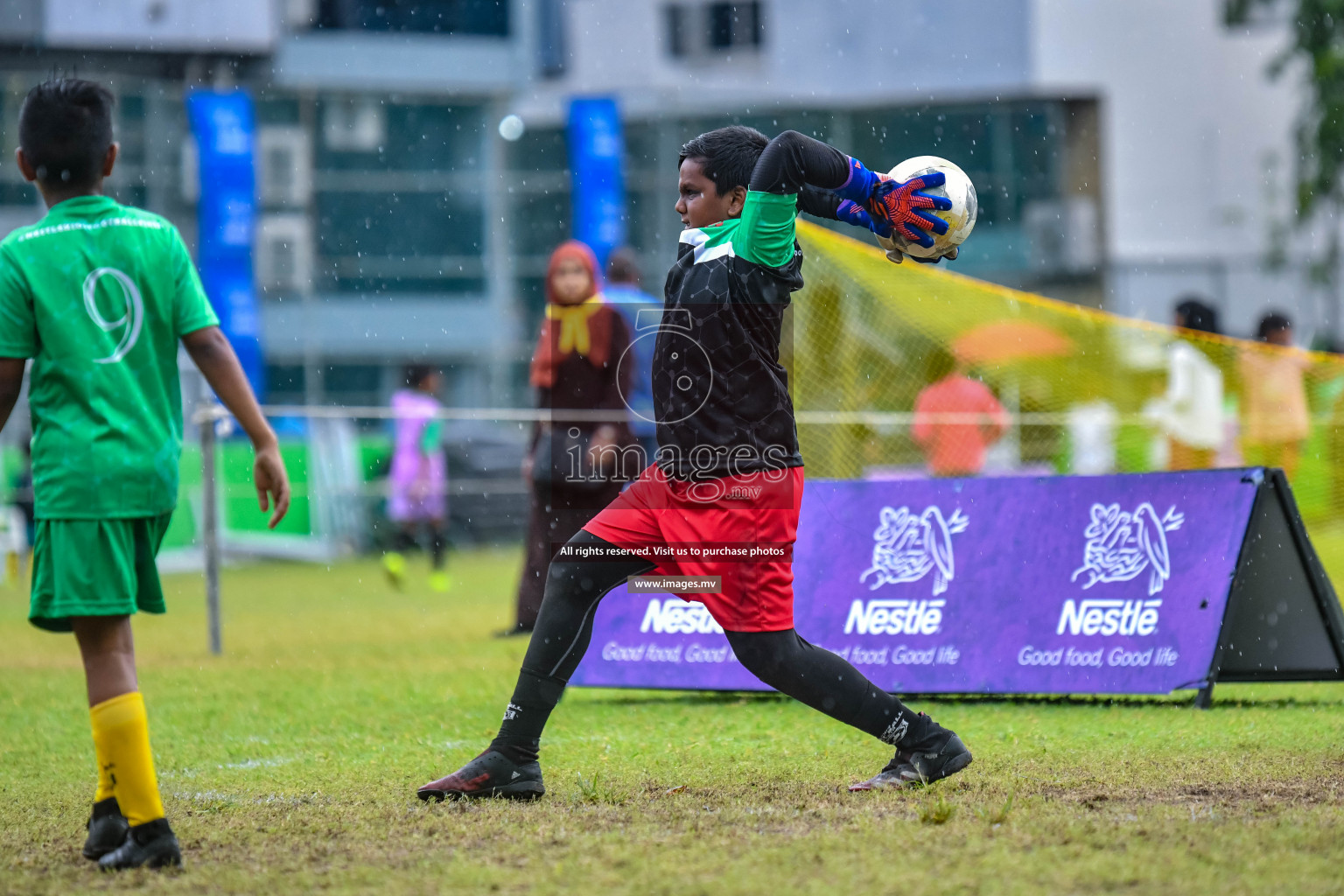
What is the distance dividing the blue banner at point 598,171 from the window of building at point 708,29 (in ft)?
39.2

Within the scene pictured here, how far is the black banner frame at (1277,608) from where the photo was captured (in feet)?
19.7

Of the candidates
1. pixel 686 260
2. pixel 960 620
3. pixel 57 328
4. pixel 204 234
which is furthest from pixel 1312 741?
pixel 204 234

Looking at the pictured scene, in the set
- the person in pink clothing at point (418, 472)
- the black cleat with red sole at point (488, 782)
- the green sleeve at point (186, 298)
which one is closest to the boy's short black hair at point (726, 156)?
the green sleeve at point (186, 298)

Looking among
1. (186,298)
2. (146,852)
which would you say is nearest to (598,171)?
(186,298)

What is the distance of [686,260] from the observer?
451cm

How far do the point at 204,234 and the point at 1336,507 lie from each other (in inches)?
611

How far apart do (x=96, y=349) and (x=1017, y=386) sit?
12.3m

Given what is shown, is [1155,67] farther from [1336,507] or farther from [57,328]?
[57,328]

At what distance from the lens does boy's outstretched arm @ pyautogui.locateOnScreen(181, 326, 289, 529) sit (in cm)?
401

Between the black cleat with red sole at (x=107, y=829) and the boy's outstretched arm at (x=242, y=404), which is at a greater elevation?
the boy's outstretched arm at (x=242, y=404)

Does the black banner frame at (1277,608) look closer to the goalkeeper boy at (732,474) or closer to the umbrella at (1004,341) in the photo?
the goalkeeper boy at (732,474)

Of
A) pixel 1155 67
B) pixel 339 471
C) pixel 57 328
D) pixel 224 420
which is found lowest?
pixel 339 471

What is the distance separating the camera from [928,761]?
14.7 ft

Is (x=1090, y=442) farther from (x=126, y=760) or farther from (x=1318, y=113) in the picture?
(x=126, y=760)
